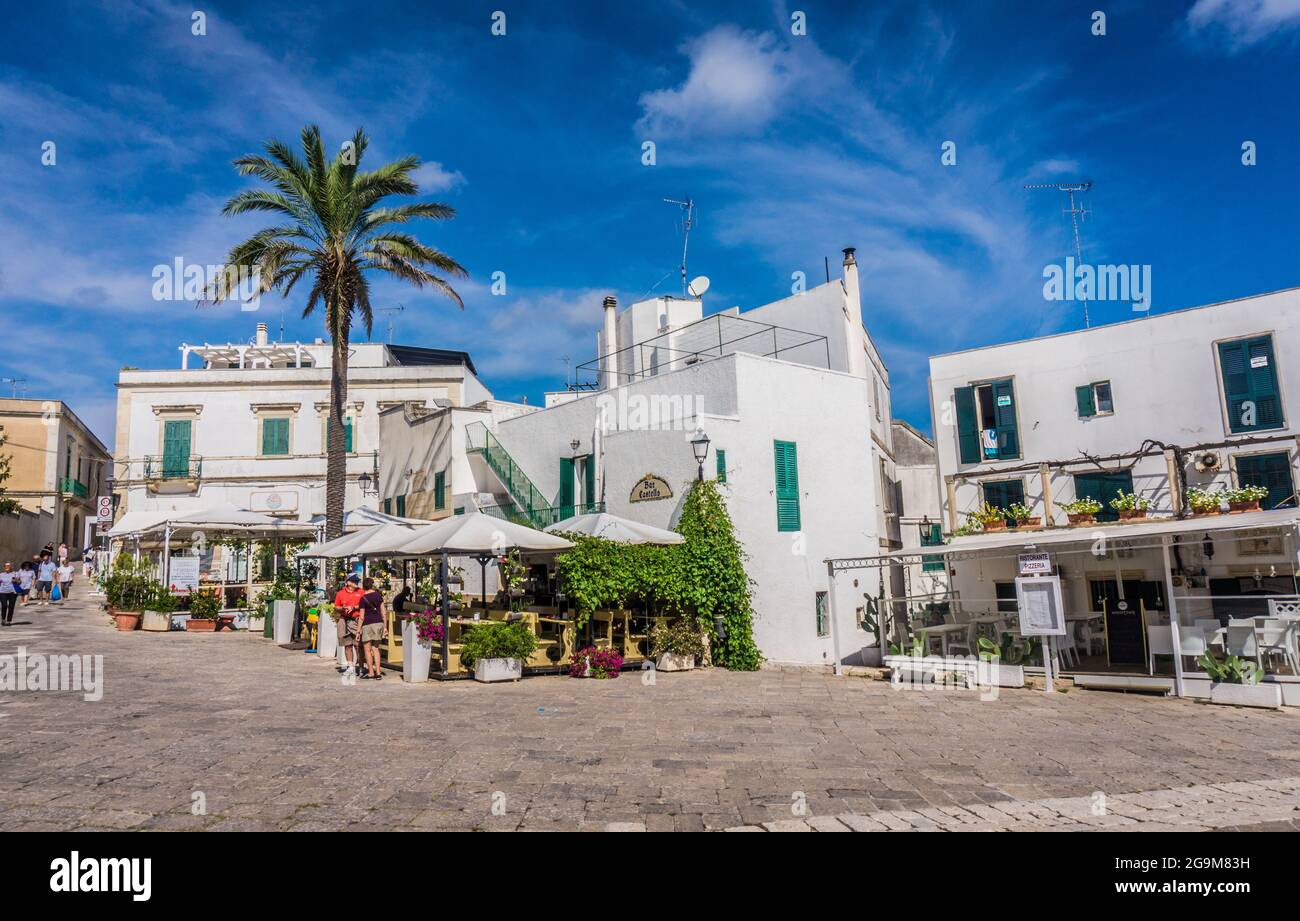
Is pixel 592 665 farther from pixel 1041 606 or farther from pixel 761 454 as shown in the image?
pixel 1041 606

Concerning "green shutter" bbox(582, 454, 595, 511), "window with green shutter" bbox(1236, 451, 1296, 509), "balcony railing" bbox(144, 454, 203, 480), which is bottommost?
"window with green shutter" bbox(1236, 451, 1296, 509)

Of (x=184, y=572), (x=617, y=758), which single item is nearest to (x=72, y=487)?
(x=184, y=572)

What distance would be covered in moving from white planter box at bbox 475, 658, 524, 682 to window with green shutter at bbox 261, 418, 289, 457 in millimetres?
26499

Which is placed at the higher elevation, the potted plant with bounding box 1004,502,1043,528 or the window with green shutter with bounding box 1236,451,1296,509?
the window with green shutter with bounding box 1236,451,1296,509

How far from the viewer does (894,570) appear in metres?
23.2

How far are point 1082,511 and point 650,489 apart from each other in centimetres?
928

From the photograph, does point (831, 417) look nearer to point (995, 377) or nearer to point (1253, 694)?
point (995, 377)

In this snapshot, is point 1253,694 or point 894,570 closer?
point 1253,694

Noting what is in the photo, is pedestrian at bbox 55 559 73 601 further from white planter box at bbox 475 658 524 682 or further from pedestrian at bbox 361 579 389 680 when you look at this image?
white planter box at bbox 475 658 524 682

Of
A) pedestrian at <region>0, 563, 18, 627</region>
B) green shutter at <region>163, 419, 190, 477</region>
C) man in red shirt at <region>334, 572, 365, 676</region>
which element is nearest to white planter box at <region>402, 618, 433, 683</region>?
man in red shirt at <region>334, 572, 365, 676</region>

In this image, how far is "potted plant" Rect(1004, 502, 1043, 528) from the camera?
61.4ft

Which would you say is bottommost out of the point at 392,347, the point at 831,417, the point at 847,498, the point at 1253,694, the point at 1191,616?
the point at 1253,694
